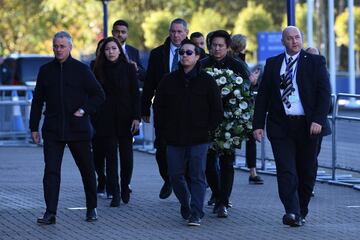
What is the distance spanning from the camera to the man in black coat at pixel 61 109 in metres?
11.1

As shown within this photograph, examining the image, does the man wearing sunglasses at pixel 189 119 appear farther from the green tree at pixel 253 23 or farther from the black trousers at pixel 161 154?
the green tree at pixel 253 23

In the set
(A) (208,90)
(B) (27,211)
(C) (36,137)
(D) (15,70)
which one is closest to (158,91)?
(A) (208,90)

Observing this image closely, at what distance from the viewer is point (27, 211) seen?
1212 cm

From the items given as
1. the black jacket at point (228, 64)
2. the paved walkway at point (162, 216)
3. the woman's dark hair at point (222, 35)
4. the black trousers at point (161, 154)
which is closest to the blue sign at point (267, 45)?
the paved walkway at point (162, 216)

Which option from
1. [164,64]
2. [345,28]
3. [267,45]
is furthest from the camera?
[345,28]

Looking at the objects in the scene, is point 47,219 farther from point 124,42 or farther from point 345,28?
point 345,28

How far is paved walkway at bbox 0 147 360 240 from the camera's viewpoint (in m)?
10.4

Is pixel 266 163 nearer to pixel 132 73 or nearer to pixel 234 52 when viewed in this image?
pixel 234 52

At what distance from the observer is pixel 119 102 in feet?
41.2

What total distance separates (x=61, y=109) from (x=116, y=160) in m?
1.68

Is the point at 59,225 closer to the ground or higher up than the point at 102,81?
closer to the ground

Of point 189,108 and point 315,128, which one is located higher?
point 189,108

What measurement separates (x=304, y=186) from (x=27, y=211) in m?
2.90

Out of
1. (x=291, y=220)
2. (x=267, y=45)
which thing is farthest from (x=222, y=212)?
(x=267, y=45)
